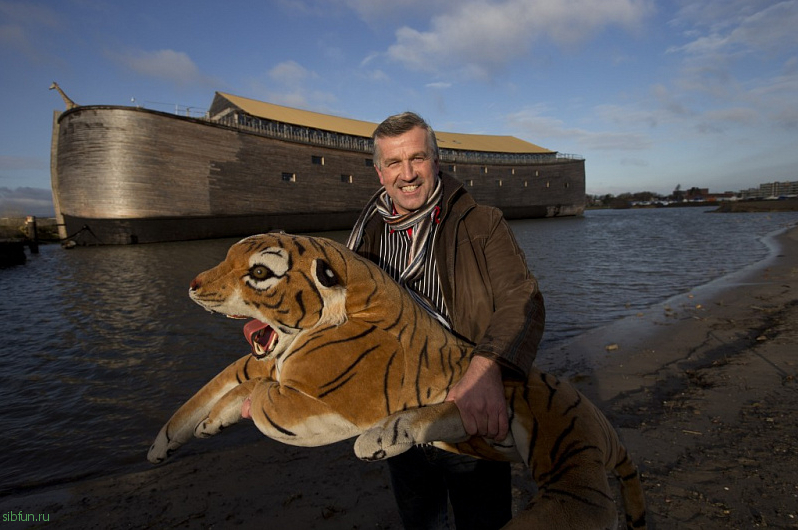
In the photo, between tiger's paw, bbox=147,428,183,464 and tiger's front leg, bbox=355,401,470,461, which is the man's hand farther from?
tiger's paw, bbox=147,428,183,464

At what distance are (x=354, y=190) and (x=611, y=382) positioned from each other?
31.7 metres

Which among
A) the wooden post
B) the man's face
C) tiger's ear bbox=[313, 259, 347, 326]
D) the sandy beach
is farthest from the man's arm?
the wooden post

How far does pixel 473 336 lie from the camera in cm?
180

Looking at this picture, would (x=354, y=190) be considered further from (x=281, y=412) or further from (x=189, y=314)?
(x=281, y=412)

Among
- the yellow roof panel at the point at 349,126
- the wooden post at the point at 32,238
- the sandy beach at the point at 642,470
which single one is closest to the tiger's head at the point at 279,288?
the sandy beach at the point at 642,470

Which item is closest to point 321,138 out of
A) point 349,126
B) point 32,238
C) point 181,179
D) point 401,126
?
point 349,126

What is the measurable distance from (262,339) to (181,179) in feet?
92.3

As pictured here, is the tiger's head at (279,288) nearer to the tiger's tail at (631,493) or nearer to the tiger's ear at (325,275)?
the tiger's ear at (325,275)

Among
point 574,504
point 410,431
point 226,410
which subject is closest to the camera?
point 574,504

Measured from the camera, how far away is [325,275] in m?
1.43

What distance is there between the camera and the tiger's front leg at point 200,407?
66.2 inches

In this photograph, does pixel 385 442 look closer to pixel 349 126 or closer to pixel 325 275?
pixel 325 275

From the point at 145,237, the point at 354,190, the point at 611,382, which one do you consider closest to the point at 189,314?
the point at 611,382

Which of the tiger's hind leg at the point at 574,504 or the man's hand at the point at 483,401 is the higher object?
the man's hand at the point at 483,401
